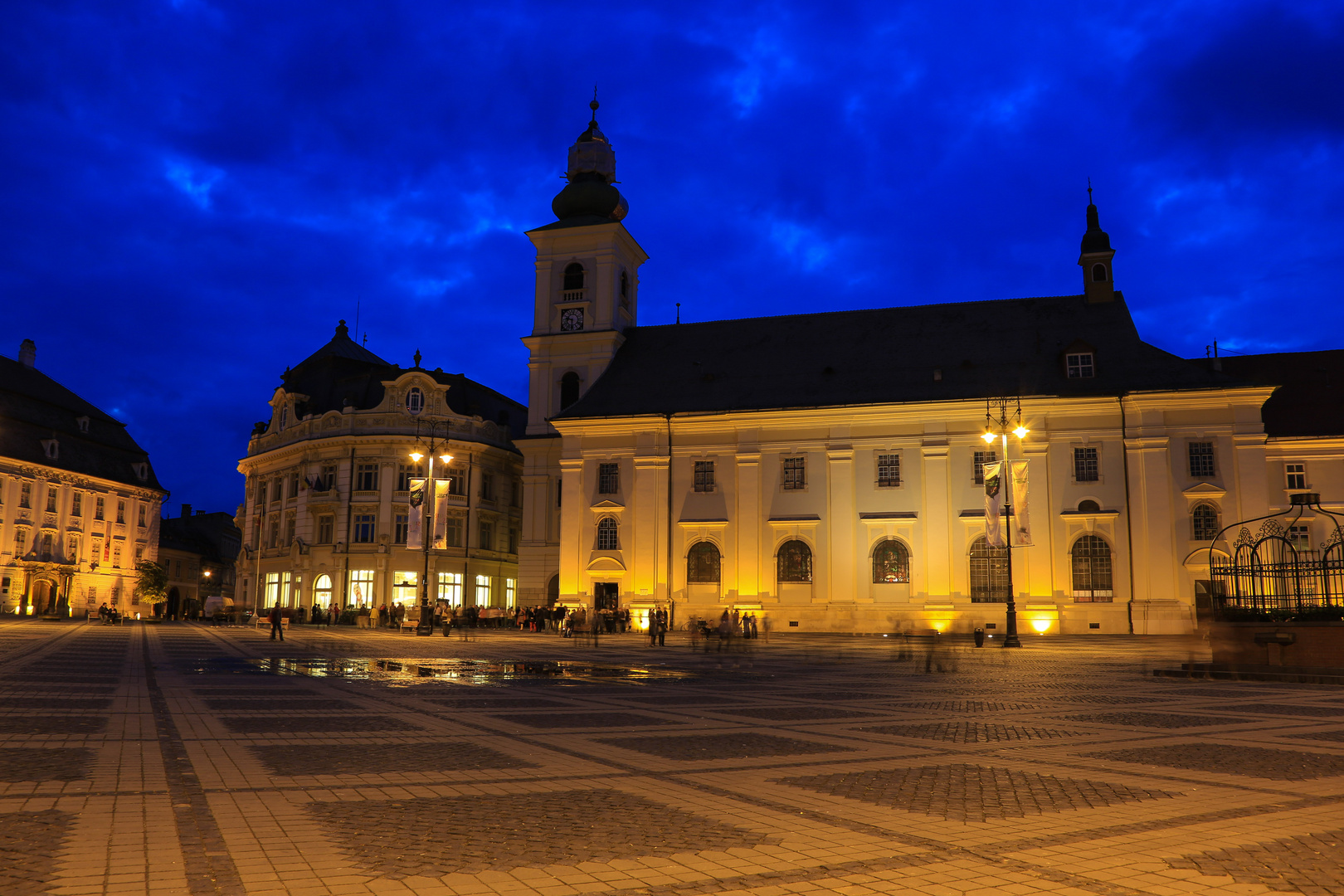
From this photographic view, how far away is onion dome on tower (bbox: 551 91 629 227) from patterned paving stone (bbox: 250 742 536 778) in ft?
175

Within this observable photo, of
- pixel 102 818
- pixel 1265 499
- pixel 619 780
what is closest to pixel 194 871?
pixel 102 818

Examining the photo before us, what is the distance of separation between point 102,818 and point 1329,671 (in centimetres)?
2170

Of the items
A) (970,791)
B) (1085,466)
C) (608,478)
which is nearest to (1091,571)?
(1085,466)

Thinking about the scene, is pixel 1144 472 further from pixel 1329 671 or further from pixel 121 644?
pixel 121 644

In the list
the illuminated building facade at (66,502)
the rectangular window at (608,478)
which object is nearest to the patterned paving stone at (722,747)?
the rectangular window at (608,478)

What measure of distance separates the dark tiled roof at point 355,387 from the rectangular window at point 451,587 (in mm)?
11437

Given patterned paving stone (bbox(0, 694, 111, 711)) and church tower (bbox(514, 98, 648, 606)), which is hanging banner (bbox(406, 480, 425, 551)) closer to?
church tower (bbox(514, 98, 648, 606))

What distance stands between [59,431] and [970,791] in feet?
269

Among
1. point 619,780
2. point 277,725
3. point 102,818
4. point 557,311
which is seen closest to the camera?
point 102,818

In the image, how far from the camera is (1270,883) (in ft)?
17.4

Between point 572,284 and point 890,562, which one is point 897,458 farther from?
point 572,284

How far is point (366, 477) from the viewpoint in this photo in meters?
67.1

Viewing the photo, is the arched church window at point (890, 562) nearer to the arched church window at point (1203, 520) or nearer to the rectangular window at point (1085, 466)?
the rectangular window at point (1085, 466)

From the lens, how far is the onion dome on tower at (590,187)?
2434 inches
